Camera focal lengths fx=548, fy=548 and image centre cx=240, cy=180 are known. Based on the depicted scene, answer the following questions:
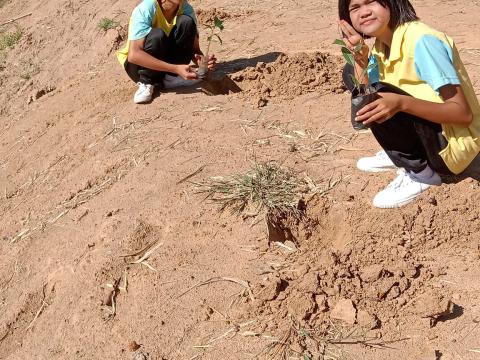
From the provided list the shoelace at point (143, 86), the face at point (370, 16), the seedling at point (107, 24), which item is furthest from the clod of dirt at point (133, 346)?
the seedling at point (107, 24)

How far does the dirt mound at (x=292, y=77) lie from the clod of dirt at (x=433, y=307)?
5.61 feet

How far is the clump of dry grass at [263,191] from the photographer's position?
2.29 meters

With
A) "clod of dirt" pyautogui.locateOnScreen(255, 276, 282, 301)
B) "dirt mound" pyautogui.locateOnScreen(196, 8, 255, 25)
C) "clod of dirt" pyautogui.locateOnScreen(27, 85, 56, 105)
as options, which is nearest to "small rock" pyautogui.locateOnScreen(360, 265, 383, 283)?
"clod of dirt" pyautogui.locateOnScreen(255, 276, 282, 301)

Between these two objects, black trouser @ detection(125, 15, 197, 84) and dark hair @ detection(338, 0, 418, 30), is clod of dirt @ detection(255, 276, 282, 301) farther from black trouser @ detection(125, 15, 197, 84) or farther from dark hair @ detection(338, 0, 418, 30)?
black trouser @ detection(125, 15, 197, 84)

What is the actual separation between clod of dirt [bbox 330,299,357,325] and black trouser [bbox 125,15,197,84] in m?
2.21

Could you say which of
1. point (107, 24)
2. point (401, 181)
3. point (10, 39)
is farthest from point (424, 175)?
point (10, 39)

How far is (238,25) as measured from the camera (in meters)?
4.75

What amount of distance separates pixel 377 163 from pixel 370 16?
69cm

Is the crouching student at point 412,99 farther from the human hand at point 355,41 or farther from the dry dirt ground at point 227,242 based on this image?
the dry dirt ground at point 227,242

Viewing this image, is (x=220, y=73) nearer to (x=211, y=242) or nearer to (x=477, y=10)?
(x=211, y=242)

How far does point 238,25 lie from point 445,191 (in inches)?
117

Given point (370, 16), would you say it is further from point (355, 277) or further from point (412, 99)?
point (355, 277)

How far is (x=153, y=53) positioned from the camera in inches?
138

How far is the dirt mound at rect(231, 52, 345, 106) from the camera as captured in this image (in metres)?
3.34
